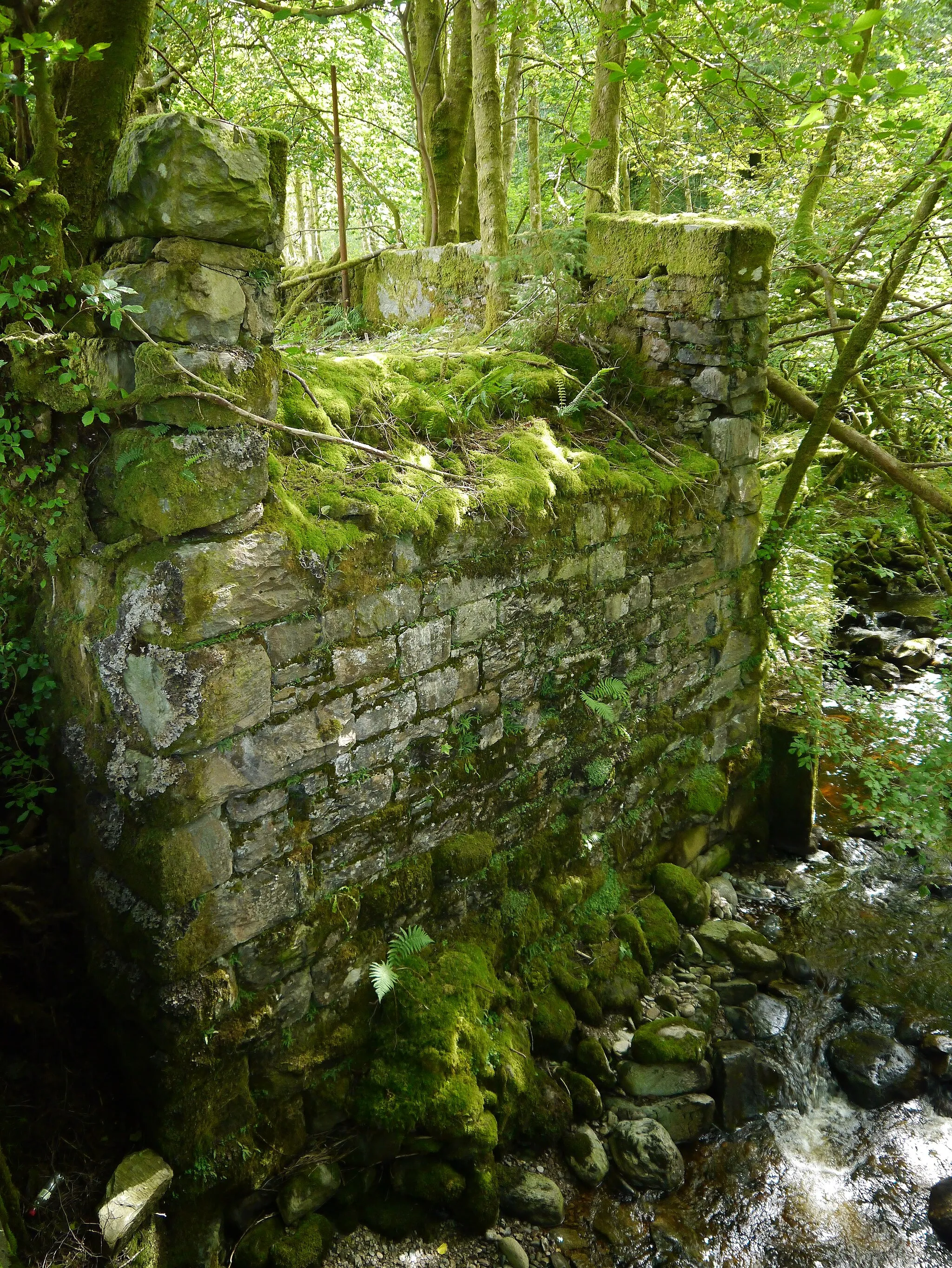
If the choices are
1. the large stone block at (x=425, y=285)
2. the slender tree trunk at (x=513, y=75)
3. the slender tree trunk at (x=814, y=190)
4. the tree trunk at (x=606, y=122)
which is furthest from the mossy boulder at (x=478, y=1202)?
the slender tree trunk at (x=513, y=75)

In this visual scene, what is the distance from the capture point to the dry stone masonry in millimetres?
2740

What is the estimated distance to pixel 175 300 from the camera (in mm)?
2639

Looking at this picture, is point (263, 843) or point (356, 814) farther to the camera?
point (356, 814)

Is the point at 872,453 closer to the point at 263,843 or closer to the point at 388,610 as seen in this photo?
the point at 388,610

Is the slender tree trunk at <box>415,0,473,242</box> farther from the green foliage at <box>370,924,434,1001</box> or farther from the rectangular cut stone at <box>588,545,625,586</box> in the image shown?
the green foliage at <box>370,924,434,1001</box>

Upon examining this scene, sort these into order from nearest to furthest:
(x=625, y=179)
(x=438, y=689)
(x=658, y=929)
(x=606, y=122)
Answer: (x=438, y=689), (x=658, y=929), (x=606, y=122), (x=625, y=179)

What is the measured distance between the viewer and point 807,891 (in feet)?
19.8

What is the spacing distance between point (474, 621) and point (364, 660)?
70 cm

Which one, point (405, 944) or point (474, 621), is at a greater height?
point (474, 621)

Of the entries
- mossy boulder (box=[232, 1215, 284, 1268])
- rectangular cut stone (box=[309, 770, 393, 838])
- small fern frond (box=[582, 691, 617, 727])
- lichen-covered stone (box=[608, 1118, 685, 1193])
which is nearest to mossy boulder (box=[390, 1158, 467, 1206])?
mossy boulder (box=[232, 1215, 284, 1268])

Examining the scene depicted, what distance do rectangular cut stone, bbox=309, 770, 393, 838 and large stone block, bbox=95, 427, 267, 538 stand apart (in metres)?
1.22

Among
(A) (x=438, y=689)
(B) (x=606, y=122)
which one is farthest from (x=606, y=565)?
(B) (x=606, y=122)

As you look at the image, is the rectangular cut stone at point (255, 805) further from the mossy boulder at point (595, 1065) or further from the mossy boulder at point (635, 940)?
the mossy boulder at point (635, 940)

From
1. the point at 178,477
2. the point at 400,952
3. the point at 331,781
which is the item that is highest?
the point at 178,477
